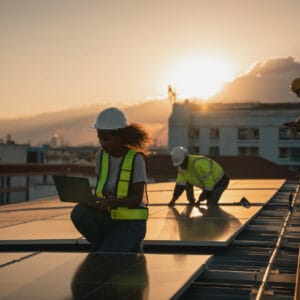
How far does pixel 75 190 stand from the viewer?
6246mm

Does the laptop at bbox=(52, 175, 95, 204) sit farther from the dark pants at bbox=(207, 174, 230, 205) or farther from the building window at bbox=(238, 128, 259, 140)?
the building window at bbox=(238, 128, 259, 140)

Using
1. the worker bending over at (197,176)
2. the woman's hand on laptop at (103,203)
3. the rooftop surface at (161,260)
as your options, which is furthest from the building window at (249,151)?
the woman's hand on laptop at (103,203)

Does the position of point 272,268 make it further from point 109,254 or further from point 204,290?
point 109,254

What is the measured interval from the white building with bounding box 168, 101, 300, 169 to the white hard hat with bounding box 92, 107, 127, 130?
277 ft

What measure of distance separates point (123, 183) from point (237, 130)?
87.4 meters

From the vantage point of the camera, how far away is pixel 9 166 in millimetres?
26172

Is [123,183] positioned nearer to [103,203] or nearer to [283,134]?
[103,203]

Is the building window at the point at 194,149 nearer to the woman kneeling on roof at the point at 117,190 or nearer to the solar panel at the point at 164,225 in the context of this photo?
the solar panel at the point at 164,225

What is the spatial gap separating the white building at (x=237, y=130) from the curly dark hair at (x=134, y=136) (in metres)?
84.2

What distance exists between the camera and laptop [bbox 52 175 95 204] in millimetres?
6199

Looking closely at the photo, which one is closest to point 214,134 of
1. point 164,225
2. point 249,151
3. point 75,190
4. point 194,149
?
point 194,149

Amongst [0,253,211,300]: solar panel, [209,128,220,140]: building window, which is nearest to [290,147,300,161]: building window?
[209,128,220,140]: building window

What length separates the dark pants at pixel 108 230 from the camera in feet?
21.1

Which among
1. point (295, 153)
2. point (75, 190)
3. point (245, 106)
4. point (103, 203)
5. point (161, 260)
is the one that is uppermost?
point (245, 106)
